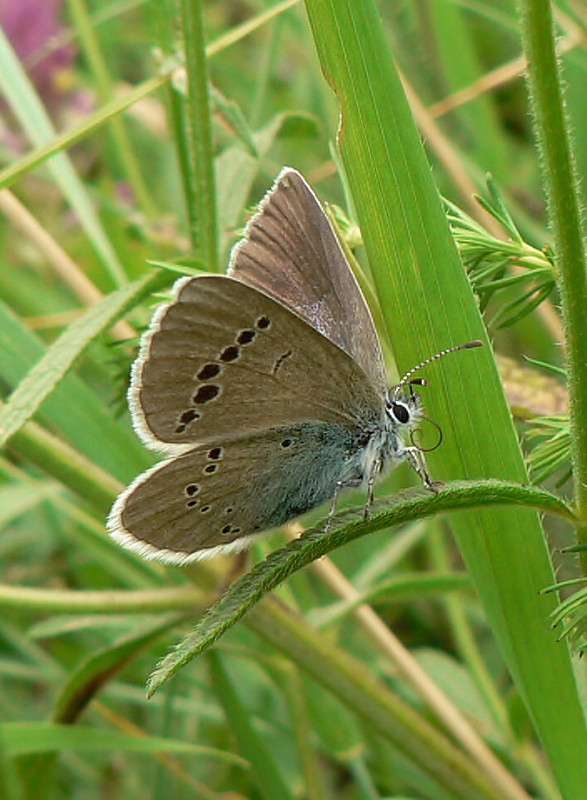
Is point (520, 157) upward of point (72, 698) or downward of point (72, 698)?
upward

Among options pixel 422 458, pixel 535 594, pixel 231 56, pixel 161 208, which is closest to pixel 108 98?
pixel 161 208

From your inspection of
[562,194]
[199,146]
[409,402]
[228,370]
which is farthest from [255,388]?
[562,194]

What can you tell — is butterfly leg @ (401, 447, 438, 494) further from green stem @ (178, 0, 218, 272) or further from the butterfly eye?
green stem @ (178, 0, 218, 272)

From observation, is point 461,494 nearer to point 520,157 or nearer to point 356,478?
point 356,478

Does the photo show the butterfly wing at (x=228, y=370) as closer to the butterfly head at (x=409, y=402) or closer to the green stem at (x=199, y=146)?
the butterfly head at (x=409, y=402)

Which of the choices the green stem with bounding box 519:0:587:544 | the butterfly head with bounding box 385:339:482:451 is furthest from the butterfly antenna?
the green stem with bounding box 519:0:587:544

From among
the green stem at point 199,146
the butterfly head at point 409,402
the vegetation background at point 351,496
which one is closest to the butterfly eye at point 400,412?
the butterfly head at point 409,402

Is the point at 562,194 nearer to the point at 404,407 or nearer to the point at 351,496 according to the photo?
the point at 404,407

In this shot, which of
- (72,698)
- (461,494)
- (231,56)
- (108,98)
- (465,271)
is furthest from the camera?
(231,56)
